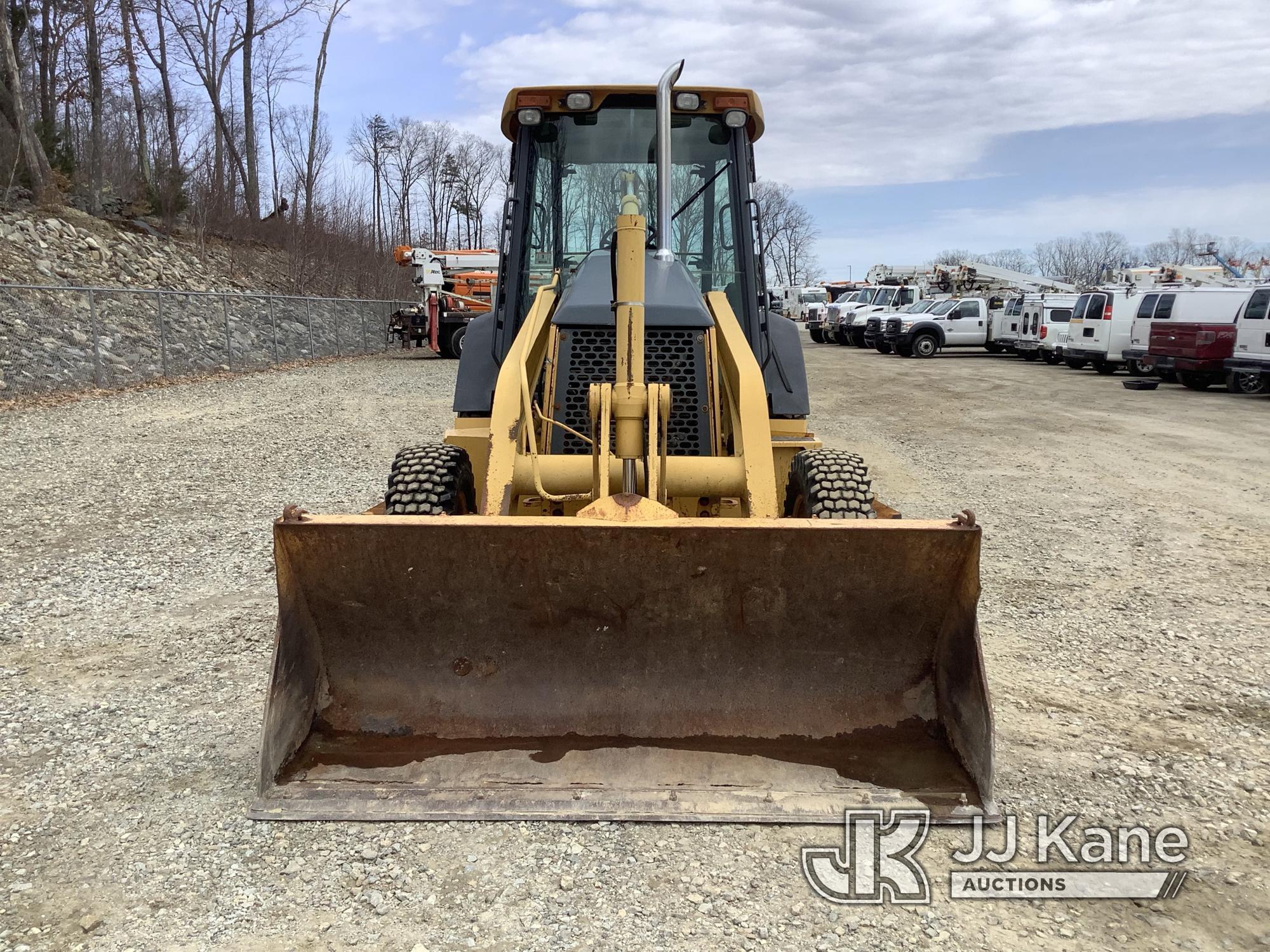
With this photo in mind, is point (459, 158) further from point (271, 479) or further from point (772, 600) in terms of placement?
point (772, 600)

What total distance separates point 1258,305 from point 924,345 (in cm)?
1287

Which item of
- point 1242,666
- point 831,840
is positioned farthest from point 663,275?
point 1242,666

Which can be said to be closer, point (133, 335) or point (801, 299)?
point (133, 335)

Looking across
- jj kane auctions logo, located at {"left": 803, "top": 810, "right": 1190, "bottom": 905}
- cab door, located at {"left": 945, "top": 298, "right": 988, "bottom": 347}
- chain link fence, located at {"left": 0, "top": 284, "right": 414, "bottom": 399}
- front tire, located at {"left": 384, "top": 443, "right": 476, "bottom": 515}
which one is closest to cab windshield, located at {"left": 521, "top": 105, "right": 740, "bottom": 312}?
front tire, located at {"left": 384, "top": 443, "right": 476, "bottom": 515}

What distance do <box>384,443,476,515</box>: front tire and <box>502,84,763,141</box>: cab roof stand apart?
1.89 metres

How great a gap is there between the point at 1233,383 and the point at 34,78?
3016 cm

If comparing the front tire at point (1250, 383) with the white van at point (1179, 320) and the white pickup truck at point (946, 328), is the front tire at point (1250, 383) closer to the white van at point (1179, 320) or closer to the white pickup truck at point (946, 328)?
the white van at point (1179, 320)

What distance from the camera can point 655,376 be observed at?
4469 mm

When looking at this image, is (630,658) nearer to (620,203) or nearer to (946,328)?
(620,203)

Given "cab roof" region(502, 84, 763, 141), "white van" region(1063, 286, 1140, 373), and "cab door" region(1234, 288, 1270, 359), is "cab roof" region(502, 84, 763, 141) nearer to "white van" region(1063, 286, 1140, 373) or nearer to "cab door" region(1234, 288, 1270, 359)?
"cab door" region(1234, 288, 1270, 359)

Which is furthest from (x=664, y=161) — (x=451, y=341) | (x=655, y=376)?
(x=451, y=341)

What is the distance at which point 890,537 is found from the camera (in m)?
3.28

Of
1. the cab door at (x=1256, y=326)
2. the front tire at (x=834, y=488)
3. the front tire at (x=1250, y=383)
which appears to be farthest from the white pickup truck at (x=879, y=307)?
the front tire at (x=834, y=488)

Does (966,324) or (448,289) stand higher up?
(448,289)
